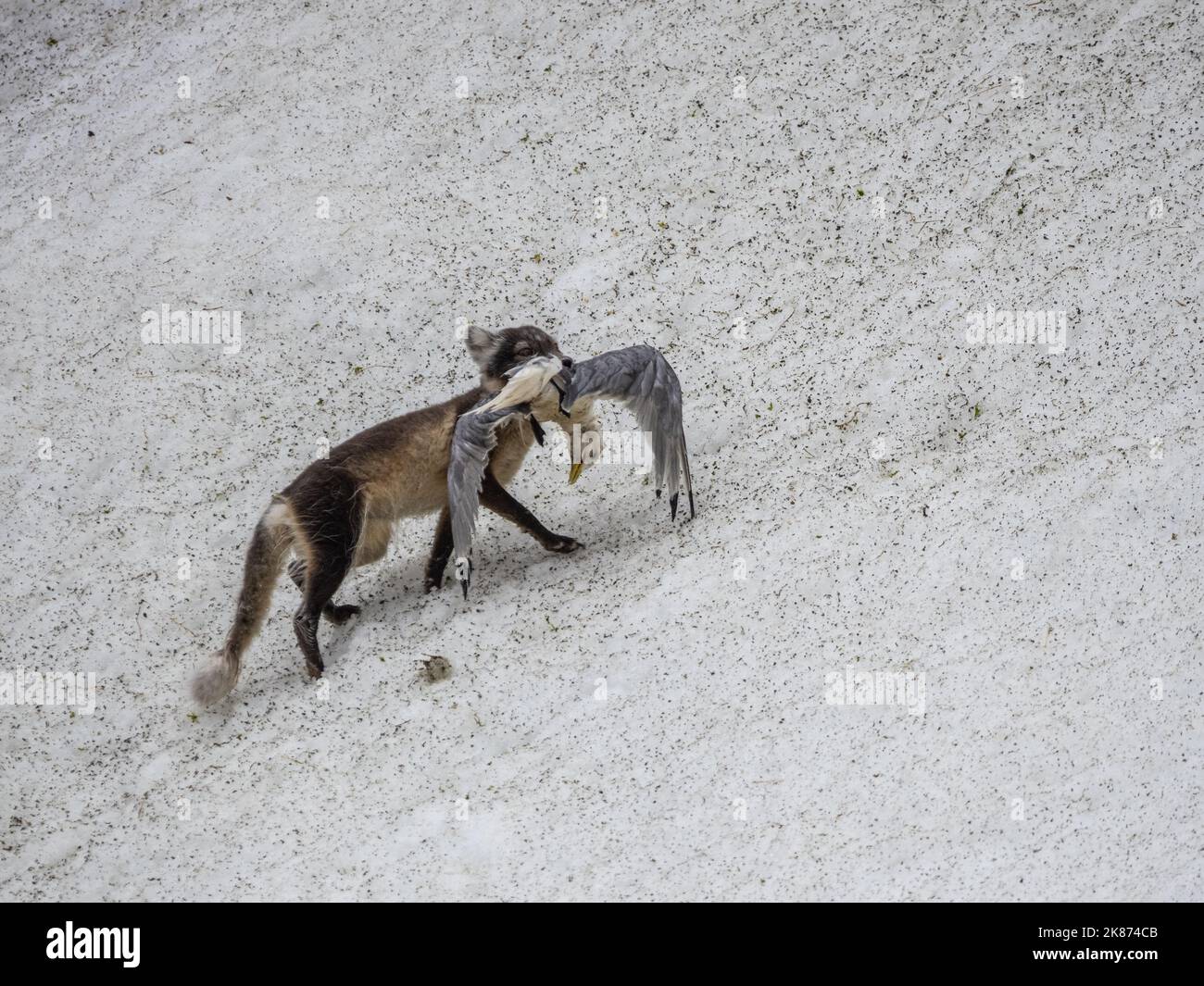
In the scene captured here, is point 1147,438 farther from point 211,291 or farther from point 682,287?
point 211,291

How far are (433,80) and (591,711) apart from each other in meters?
5.99

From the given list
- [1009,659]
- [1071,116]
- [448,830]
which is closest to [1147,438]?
[1009,659]

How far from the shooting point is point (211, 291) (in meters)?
8.23

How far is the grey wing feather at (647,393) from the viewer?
234 inches
